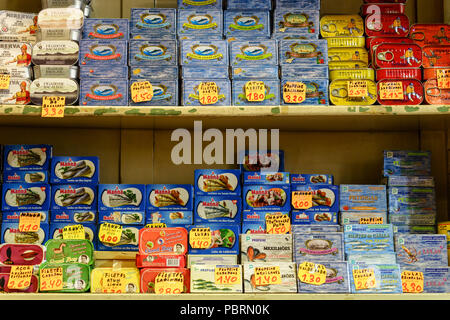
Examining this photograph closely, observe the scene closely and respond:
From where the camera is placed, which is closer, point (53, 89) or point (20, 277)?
point (20, 277)

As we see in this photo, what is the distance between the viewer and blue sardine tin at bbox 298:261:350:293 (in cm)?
195

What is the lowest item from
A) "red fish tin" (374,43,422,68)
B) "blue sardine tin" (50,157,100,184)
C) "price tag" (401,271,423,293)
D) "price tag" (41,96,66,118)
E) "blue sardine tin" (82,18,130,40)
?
"price tag" (401,271,423,293)

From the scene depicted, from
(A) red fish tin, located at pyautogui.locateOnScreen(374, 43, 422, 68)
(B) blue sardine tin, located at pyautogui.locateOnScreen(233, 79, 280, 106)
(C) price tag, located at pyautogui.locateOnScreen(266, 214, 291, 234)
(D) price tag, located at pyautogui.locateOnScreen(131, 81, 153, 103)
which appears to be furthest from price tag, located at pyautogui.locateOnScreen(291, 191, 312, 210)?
(D) price tag, located at pyautogui.locateOnScreen(131, 81, 153, 103)

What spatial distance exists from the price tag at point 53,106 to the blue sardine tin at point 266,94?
2.35ft

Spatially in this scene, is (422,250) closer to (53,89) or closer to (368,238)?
(368,238)

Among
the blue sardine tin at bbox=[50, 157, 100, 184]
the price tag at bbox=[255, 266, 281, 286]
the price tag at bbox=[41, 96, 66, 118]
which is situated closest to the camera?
the price tag at bbox=[255, 266, 281, 286]

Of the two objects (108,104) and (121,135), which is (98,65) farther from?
(121,135)

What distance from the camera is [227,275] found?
6.40 feet

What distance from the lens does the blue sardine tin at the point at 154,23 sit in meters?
2.15

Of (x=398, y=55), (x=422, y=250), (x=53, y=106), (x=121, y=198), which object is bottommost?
(x=422, y=250)

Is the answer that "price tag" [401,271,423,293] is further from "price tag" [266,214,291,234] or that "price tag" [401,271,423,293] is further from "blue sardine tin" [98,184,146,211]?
"blue sardine tin" [98,184,146,211]

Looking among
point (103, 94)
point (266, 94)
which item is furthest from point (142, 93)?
point (266, 94)

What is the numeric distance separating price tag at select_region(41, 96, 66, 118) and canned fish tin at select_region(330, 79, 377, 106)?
113 cm

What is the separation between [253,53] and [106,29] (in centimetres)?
65
